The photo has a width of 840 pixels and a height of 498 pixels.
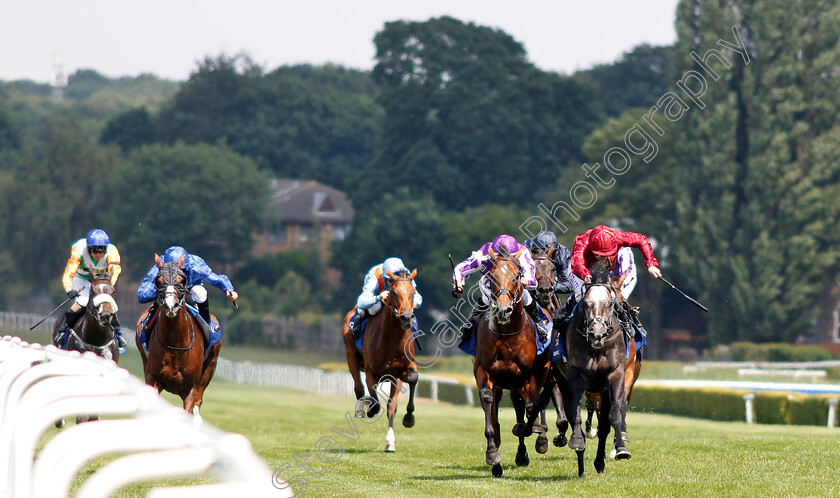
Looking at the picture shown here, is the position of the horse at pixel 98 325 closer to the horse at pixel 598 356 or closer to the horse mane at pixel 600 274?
the horse at pixel 598 356

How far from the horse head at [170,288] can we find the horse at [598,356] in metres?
3.70

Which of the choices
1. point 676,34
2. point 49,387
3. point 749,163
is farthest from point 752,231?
point 49,387

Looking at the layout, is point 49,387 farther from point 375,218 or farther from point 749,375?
point 375,218

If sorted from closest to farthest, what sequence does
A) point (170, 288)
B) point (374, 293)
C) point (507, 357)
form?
point (507, 357) → point (170, 288) → point (374, 293)

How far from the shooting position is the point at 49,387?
482 centimetres

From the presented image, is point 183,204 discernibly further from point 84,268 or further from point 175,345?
point 175,345

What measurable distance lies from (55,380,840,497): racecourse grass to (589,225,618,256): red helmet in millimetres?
2052

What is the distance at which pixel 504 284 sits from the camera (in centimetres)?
1077

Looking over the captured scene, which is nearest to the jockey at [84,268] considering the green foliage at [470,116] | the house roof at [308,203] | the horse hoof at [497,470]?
the horse hoof at [497,470]

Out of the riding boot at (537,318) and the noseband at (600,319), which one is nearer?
the noseband at (600,319)

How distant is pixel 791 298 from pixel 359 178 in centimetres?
2634

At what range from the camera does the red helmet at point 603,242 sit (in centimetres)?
1141

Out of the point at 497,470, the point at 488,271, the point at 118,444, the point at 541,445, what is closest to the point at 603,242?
the point at 488,271

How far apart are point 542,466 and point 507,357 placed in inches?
56.8
